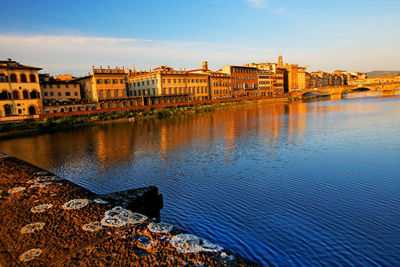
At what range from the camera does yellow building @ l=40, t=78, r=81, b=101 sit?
61.8m

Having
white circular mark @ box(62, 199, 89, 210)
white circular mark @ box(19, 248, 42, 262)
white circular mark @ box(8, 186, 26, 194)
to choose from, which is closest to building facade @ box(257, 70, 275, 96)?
white circular mark @ box(8, 186, 26, 194)

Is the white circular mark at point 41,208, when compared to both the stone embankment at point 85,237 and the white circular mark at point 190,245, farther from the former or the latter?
the white circular mark at point 190,245

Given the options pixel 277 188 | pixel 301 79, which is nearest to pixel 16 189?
pixel 277 188

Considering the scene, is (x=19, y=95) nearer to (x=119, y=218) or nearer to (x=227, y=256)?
(x=119, y=218)

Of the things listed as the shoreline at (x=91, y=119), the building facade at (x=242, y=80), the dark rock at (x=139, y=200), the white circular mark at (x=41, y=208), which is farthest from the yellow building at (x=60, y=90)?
the white circular mark at (x=41, y=208)

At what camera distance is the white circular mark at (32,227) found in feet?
12.2

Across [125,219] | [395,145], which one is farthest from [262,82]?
[125,219]

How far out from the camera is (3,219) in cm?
415

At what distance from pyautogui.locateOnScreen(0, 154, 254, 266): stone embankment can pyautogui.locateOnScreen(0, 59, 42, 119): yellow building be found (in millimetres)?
56648

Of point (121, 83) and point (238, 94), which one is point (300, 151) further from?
point (238, 94)

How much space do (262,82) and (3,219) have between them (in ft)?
417

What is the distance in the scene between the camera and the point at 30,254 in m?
3.19

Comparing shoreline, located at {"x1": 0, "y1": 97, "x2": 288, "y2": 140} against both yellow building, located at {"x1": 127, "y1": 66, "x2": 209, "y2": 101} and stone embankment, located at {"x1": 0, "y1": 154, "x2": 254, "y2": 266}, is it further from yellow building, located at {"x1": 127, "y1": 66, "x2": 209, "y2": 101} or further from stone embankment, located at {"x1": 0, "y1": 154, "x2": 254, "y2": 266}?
stone embankment, located at {"x1": 0, "y1": 154, "x2": 254, "y2": 266}

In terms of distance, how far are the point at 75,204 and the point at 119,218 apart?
108 centimetres
